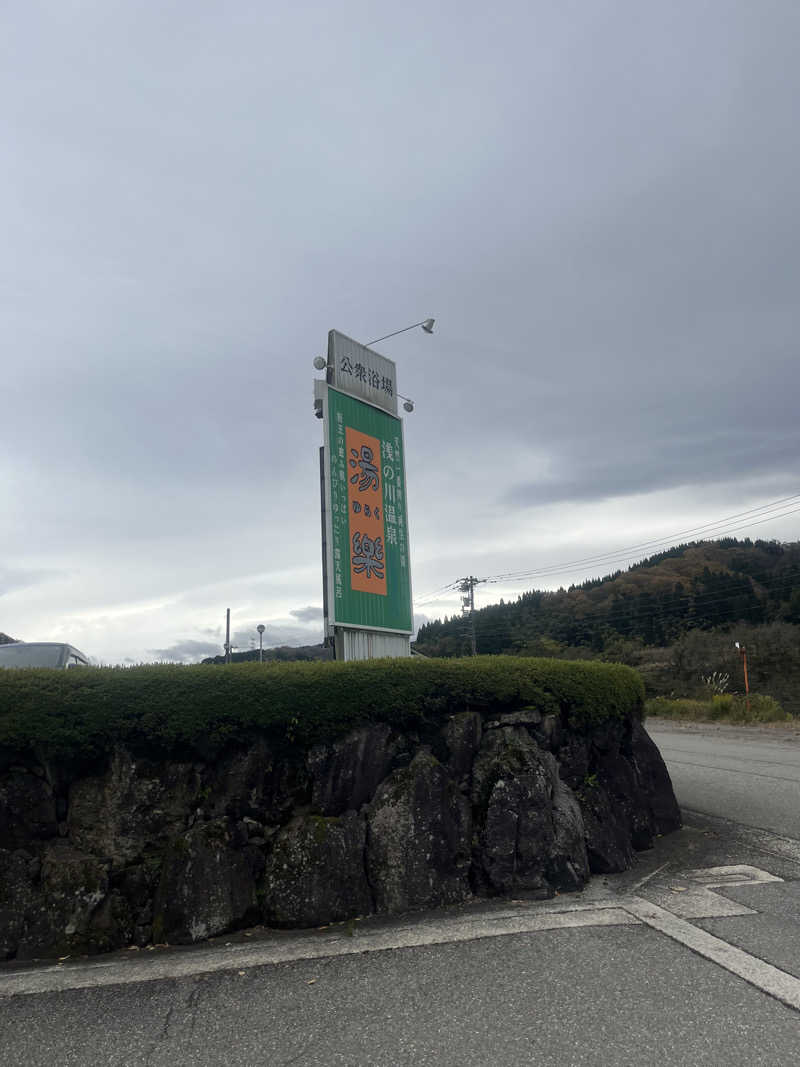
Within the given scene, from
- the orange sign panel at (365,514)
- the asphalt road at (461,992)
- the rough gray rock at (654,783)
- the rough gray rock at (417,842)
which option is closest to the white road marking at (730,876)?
the asphalt road at (461,992)

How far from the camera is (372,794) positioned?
225 inches

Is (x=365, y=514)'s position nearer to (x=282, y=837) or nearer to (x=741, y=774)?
(x=282, y=837)

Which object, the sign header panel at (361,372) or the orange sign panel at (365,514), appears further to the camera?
the sign header panel at (361,372)

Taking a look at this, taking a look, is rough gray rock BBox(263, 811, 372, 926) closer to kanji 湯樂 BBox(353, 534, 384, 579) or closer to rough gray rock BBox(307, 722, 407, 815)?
rough gray rock BBox(307, 722, 407, 815)

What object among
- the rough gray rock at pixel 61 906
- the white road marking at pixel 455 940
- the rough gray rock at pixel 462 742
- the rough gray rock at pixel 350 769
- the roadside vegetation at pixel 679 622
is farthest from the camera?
the roadside vegetation at pixel 679 622

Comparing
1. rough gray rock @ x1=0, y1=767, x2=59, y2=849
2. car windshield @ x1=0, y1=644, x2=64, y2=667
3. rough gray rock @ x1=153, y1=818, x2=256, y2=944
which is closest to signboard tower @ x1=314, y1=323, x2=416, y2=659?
rough gray rock @ x1=153, y1=818, x2=256, y2=944

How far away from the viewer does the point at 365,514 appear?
9.15m

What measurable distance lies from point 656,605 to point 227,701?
227 ft

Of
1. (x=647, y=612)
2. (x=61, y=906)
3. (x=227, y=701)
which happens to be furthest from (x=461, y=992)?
(x=647, y=612)

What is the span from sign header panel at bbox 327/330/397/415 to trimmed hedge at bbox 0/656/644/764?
4282mm

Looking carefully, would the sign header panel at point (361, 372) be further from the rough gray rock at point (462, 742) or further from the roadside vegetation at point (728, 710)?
the roadside vegetation at point (728, 710)

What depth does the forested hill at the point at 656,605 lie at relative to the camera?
63531mm

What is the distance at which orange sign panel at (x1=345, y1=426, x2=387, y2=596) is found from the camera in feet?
29.3

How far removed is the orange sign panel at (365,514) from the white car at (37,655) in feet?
12.5
